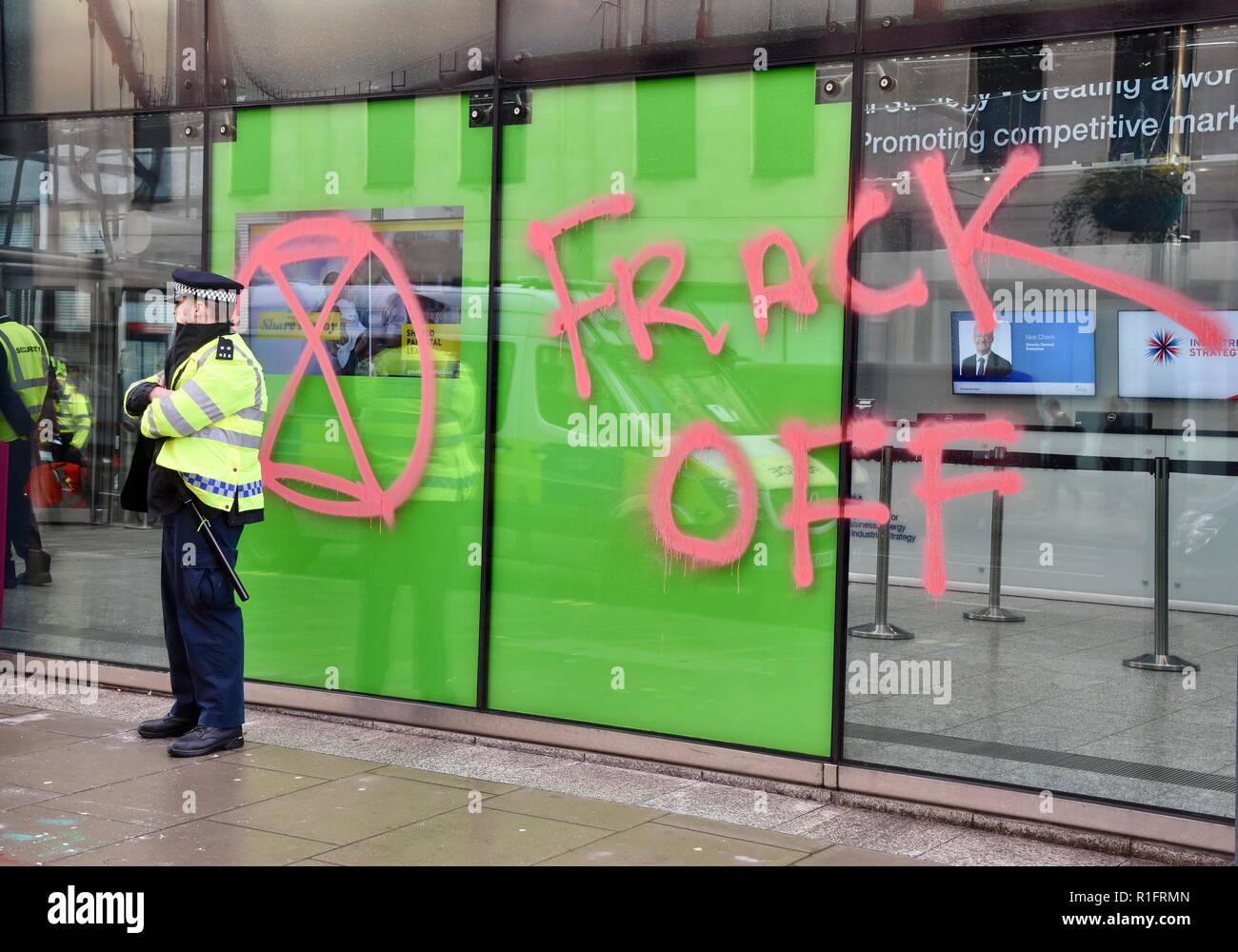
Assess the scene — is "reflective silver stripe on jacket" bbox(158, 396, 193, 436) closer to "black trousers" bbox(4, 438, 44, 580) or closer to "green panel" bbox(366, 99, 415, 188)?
"green panel" bbox(366, 99, 415, 188)

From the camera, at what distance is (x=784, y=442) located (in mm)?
6352

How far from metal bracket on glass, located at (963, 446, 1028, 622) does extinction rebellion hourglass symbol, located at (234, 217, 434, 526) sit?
9.06 ft

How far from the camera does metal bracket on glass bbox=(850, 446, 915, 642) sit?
618cm

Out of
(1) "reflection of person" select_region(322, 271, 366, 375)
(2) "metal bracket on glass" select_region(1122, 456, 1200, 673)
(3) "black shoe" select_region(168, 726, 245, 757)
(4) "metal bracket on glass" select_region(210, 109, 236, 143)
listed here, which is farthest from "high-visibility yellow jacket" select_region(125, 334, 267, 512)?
(2) "metal bracket on glass" select_region(1122, 456, 1200, 673)

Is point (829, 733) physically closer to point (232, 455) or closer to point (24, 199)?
point (232, 455)

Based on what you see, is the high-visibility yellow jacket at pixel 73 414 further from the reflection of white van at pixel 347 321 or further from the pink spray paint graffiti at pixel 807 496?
the pink spray paint graffiti at pixel 807 496

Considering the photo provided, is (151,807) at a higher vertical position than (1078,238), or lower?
lower

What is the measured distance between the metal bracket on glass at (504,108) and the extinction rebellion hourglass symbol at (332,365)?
80 cm

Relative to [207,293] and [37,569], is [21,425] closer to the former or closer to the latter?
[37,569]

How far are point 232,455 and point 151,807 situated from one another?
5.30ft

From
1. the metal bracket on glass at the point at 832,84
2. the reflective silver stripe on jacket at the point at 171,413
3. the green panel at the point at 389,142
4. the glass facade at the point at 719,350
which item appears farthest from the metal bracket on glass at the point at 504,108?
the reflective silver stripe on jacket at the point at 171,413
